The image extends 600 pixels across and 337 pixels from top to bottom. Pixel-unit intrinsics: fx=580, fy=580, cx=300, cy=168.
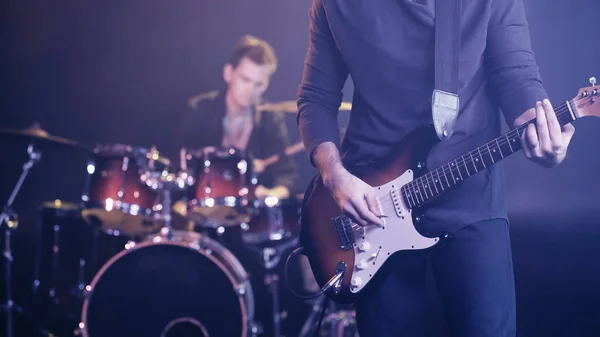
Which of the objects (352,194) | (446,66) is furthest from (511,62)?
(352,194)

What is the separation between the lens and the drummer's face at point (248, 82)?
4.68 meters

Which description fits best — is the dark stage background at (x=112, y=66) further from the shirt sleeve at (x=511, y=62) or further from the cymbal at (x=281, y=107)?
the shirt sleeve at (x=511, y=62)

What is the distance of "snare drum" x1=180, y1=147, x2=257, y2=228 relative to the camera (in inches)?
137

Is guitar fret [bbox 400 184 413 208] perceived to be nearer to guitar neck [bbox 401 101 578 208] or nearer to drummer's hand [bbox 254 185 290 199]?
guitar neck [bbox 401 101 578 208]

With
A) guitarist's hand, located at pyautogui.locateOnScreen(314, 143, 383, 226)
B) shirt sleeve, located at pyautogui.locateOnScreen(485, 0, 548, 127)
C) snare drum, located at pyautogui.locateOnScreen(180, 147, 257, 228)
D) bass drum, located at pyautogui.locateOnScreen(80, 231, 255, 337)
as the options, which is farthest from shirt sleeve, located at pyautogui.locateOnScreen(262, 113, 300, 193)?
shirt sleeve, located at pyautogui.locateOnScreen(485, 0, 548, 127)

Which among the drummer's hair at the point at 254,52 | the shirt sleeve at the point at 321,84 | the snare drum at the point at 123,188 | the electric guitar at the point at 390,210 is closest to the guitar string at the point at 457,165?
the electric guitar at the point at 390,210

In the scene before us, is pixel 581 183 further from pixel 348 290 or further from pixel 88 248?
pixel 88 248

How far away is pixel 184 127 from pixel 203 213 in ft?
4.73

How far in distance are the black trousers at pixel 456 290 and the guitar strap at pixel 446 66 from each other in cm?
31

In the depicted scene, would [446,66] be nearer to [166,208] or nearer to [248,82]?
[166,208]

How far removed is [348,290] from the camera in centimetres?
182

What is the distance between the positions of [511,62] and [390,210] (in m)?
0.57

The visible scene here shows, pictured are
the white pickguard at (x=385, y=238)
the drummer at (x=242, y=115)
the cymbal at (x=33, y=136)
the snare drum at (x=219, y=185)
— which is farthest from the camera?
the drummer at (x=242, y=115)

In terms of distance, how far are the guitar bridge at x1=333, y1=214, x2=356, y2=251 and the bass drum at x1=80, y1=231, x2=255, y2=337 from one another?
1.55 metres
